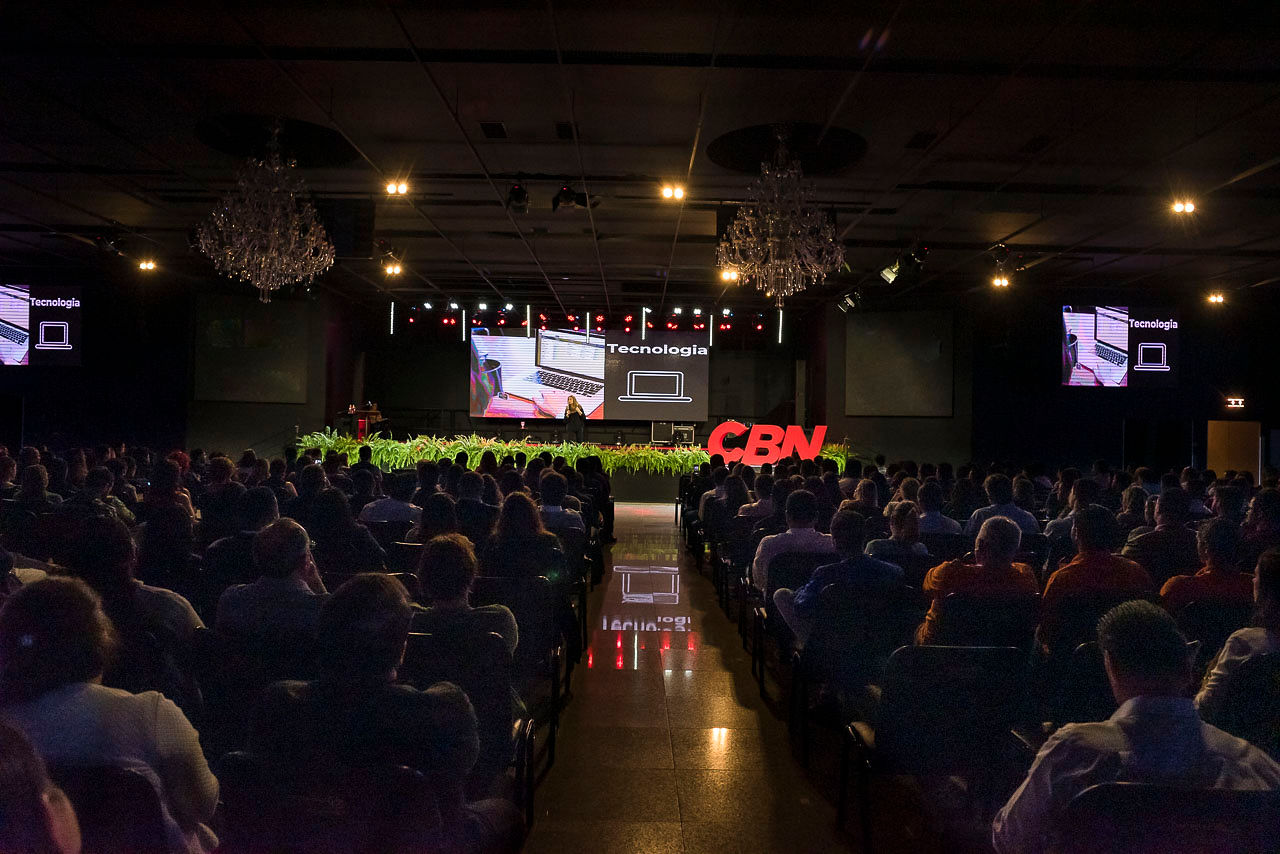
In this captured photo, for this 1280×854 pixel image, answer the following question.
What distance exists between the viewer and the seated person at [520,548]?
14.0ft

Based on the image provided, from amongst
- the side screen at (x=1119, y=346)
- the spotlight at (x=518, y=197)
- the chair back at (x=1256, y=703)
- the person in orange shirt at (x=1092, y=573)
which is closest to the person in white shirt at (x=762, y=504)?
the person in orange shirt at (x=1092, y=573)

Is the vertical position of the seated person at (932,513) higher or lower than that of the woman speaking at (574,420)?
lower

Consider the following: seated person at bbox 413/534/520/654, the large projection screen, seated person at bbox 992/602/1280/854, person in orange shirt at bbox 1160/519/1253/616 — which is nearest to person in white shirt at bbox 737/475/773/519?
person in orange shirt at bbox 1160/519/1253/616

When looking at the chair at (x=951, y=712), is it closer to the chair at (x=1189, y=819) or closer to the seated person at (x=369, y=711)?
the chair at (x=1189, y=819)

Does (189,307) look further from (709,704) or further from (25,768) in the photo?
(25,768)

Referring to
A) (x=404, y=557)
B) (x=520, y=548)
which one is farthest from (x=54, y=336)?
(x=520, y=548)

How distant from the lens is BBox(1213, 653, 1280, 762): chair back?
213 centimetres

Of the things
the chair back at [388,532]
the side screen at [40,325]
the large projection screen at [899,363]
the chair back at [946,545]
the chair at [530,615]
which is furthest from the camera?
the large projection screen at [899,363]

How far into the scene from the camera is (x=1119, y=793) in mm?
1481

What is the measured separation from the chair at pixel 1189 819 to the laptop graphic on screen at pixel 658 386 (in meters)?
19.2

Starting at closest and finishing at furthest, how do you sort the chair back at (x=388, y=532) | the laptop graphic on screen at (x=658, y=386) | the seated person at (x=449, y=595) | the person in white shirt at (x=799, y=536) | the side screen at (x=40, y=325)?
1. the seated person at (x=449, y=595)
2. the person in white shirt at (x=799, y=536)
3. the chair back at (x=388, y=532)
4. the side screen at (x=40, y=325)
5. the laptop graphic on screen at (x=658, y=386)

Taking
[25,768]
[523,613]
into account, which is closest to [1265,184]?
[523,613]

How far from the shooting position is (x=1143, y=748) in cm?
167

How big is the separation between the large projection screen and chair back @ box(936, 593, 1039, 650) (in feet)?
45.4
